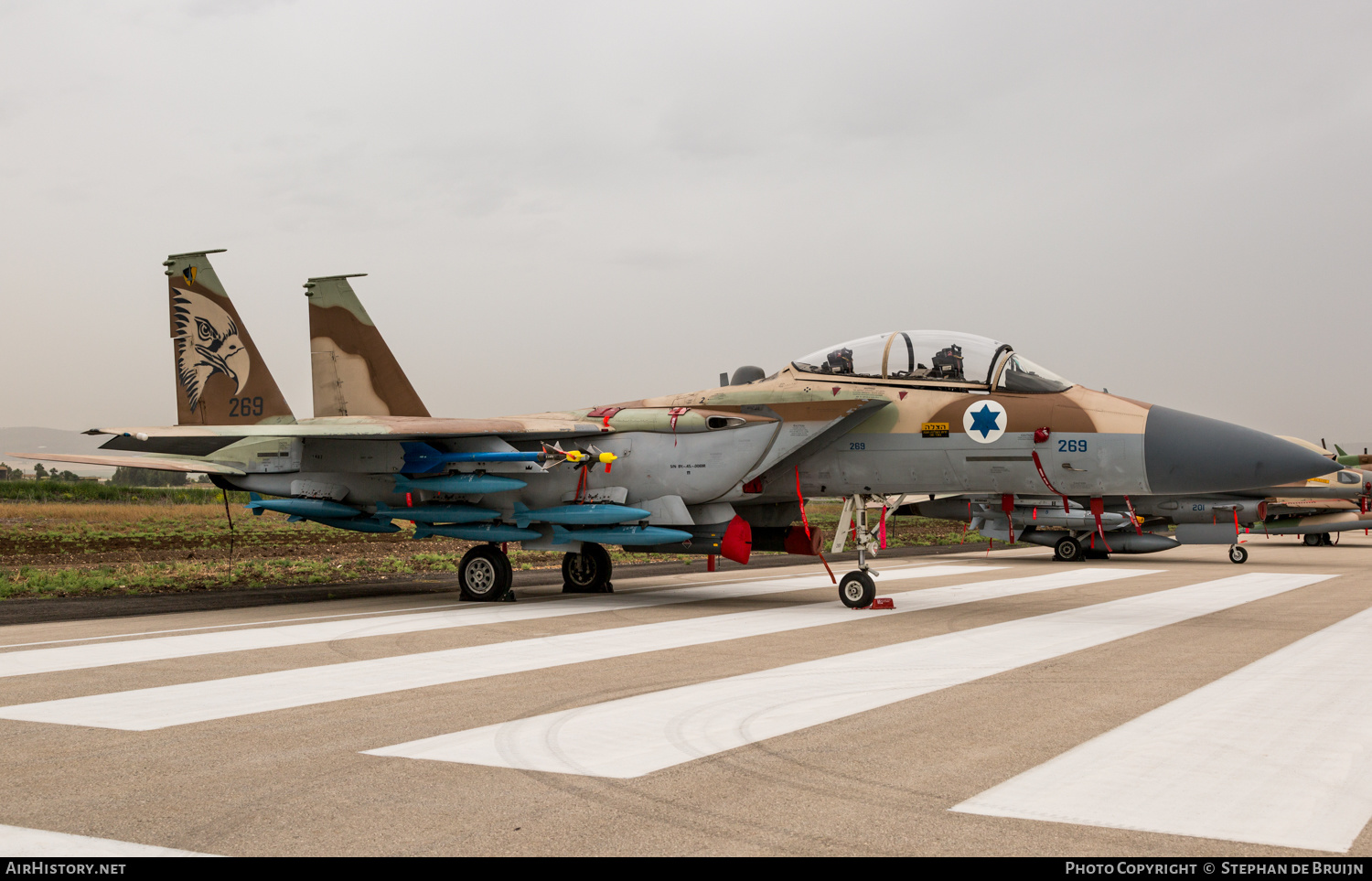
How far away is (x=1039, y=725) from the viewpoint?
5344mm

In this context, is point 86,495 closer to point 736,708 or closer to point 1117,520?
point 1117,520

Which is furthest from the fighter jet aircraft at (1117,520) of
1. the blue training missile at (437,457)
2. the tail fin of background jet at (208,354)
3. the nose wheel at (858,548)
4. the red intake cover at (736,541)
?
the tail fin of background jet at (208,354)

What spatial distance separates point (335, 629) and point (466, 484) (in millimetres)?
3118

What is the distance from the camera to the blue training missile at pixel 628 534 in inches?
493

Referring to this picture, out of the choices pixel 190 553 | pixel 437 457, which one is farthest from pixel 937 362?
pixel 190 553

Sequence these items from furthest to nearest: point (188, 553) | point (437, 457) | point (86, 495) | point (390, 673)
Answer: point (86, 495) → point (188, 553) → point (437, 457) → point (390, 673)

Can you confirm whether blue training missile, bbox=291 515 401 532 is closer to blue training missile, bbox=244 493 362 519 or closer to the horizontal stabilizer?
blue training missile, bbox=244 493 362 519

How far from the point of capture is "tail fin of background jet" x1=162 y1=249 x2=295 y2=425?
15.1 meters

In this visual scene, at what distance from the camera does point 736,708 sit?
5.79 metres

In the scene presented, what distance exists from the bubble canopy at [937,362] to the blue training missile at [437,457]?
11.9ft

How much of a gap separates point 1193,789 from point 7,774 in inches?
193

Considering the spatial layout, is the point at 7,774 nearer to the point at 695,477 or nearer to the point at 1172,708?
the point at 1172,708
